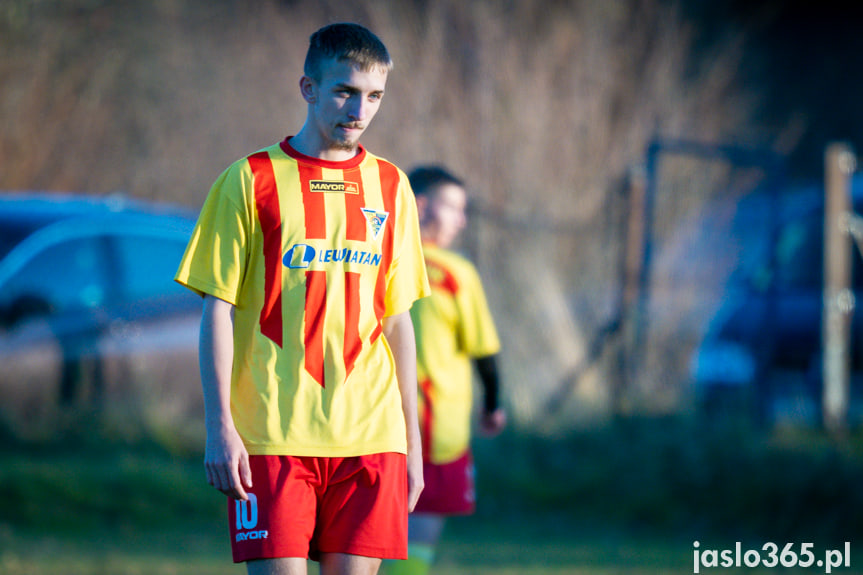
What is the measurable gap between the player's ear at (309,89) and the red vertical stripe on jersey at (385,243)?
240 millimetres

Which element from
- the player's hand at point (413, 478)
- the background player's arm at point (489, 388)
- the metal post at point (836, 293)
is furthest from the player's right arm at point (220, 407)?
the metal post at point (836, 293)

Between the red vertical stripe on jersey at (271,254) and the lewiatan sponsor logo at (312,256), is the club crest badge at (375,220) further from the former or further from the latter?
the red vertical stripe on jersey at (271,254)

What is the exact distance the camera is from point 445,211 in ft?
13.8

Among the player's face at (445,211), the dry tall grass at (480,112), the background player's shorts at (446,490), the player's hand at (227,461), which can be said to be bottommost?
the background player's shorts at (446,490)

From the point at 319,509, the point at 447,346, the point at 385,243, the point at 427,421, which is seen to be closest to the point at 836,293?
the point at 447,346

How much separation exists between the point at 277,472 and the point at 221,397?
0.22 meters

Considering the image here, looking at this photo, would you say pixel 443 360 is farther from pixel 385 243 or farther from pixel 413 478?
pixel 385 243

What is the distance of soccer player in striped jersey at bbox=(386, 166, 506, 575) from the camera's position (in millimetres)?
4121

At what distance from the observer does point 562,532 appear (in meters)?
6.62

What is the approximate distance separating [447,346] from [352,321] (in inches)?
66.4

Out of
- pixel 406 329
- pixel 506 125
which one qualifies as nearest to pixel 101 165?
pixel 506 125

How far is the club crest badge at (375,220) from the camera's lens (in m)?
2.62

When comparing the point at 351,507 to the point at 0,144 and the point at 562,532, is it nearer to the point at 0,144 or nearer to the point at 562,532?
the point at 562,532

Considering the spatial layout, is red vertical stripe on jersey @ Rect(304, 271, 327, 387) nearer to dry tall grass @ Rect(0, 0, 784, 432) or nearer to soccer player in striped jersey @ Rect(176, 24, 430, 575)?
soccer player in striped jersey @ Rect(176, 24, 430, 575)
